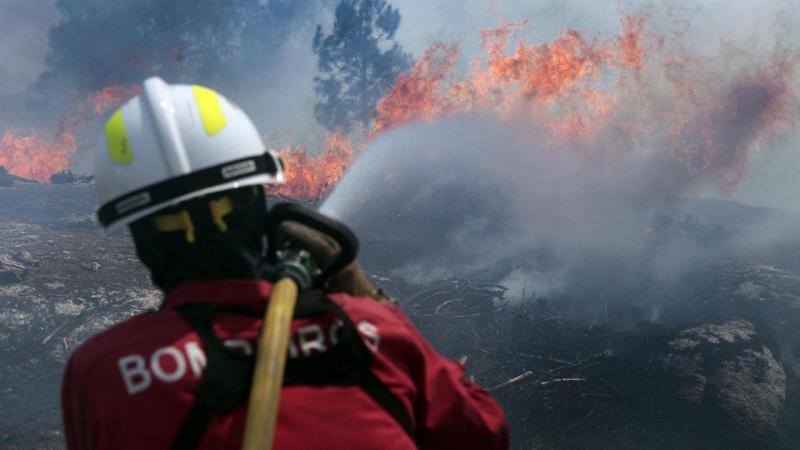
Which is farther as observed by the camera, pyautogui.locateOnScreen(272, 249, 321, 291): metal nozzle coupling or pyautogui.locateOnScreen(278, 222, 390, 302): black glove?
pyautogui.locateOnScreen(278, 222, 390, 302): black glove

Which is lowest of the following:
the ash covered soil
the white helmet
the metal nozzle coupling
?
the ash covered soil

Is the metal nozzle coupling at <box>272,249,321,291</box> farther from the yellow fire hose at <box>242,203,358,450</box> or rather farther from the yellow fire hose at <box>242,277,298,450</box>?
the yellow fire hose at <box>242,277,298,450</box>

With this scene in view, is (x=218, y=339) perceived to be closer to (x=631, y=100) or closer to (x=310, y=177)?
(x=310, y=177)

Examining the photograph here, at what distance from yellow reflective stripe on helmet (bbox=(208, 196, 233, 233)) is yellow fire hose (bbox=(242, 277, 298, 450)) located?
0.40 m

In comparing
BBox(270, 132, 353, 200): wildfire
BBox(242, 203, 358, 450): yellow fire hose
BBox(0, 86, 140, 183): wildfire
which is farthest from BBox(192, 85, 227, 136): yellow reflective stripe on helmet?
BBox(0, 86, 140, 183): wildfire

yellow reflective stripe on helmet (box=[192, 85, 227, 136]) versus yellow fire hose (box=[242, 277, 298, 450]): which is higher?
yellow reflective stripe on helmet (box=[192, 85, 227, 136])

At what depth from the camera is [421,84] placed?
93.6ft

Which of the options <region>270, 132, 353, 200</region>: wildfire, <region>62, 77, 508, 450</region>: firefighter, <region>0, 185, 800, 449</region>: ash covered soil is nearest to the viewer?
<region>62, 77, 508, 450</region>: firefighter

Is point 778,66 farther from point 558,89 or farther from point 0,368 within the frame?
point 0,368

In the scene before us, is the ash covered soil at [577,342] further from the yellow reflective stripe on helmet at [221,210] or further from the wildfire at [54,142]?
the wildfire at [54,142]

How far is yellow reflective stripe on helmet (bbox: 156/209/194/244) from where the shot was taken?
1.74m

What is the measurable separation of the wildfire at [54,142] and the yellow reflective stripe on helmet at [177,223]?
34.4 m

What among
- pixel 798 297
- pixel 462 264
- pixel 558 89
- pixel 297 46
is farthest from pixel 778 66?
pixel 297 46

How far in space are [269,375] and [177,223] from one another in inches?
25.8
